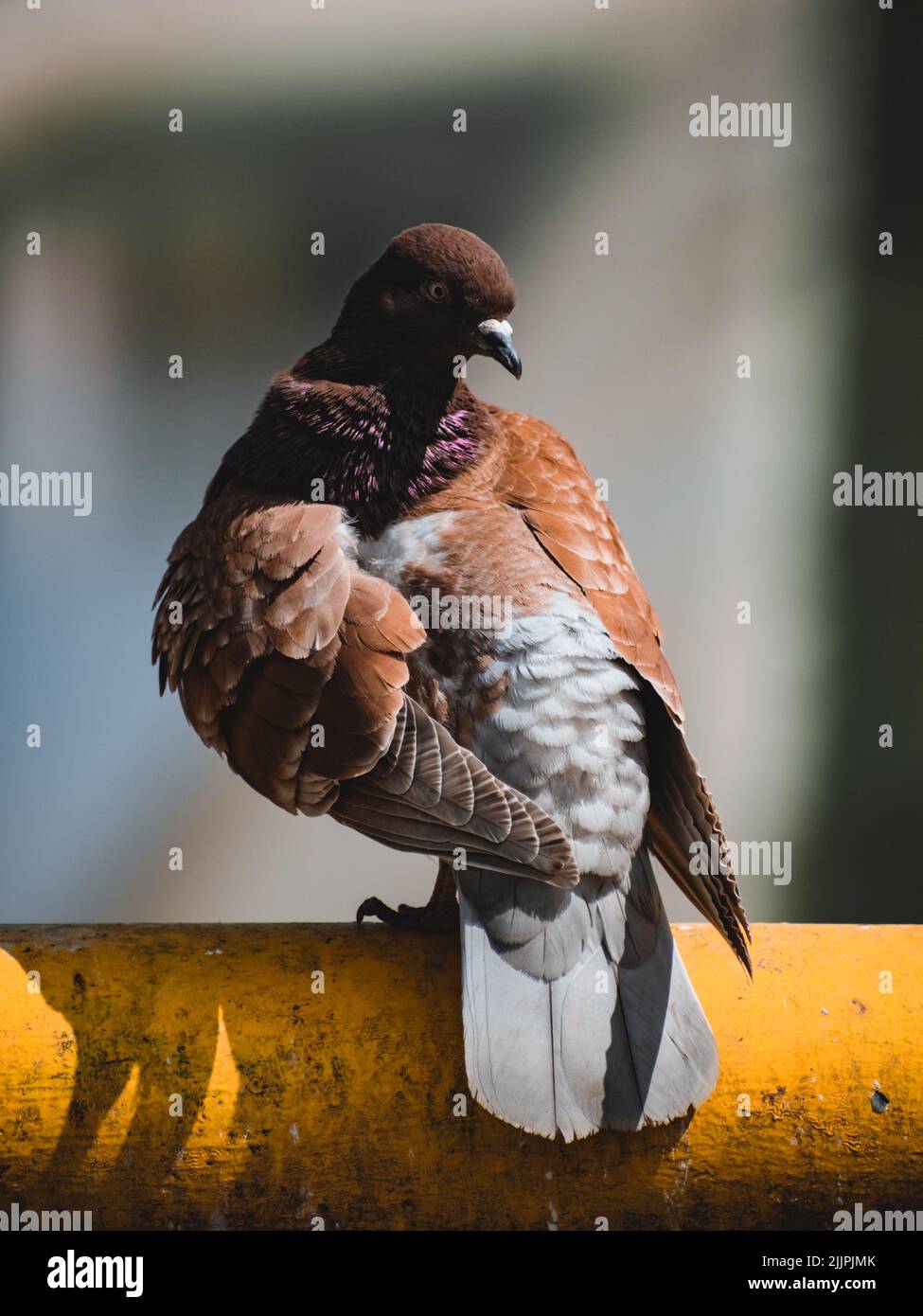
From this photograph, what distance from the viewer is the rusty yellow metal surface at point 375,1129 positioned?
2256mm

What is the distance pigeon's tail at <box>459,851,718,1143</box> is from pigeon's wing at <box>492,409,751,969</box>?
158 mm

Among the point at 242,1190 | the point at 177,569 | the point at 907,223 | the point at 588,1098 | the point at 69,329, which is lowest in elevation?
the point at 242,1190

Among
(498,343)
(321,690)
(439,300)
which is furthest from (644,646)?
(439,300)

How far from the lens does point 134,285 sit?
6.44 metres

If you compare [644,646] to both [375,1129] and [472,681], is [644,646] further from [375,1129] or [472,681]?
[375,1129]

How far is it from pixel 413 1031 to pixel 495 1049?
189 mm

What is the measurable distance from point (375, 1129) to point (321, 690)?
0.87 meters

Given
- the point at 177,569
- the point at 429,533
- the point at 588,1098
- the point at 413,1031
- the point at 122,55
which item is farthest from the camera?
the point at 122,55

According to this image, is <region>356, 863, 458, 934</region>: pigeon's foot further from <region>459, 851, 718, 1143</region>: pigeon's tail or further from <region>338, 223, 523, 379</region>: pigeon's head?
<region>338, 223, 523, 379</region>: pigeon's head

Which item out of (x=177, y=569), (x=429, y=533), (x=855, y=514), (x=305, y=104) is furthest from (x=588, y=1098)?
(x=305, y=104)

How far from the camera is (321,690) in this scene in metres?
2.62

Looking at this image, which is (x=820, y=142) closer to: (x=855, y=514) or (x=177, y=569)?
(x=855, y=514)

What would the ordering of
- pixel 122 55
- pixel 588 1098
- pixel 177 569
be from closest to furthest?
pixel 588 1098 < pixel 177 569 < pixel 122 55

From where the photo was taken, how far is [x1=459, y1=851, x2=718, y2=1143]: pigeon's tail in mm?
2188
